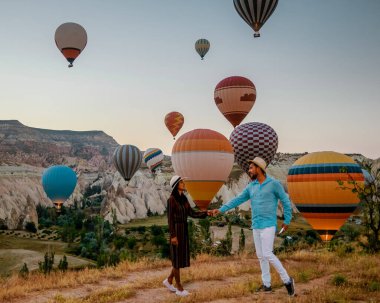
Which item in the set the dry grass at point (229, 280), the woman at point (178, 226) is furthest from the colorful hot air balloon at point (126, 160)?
the woman at point (178, 226)

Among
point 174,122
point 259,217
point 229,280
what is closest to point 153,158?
point 174,122

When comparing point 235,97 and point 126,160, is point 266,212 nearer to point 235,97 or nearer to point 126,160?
point 235,97

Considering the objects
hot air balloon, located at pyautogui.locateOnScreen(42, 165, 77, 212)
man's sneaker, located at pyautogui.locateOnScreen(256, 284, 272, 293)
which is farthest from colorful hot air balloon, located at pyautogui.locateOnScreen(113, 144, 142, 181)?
man's sneaker, located at pyautogui.locateOnScreen(256, 284, 272, 293)

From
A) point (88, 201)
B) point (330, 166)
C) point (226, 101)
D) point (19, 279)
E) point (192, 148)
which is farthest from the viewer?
point (88, 201)

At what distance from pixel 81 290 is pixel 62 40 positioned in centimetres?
2773

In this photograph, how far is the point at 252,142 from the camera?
83.9 ft

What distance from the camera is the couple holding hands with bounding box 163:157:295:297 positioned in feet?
22.7

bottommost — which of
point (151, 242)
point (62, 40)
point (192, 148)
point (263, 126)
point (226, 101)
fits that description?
point (151, 242)

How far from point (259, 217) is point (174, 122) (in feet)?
165

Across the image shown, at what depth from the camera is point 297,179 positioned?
16875mm

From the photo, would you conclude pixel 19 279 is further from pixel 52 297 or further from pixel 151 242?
pixel 151 242

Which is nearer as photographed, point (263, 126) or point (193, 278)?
point (193, 278)

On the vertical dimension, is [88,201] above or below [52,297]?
above

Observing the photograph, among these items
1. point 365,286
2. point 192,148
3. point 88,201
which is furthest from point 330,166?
point 88,201
